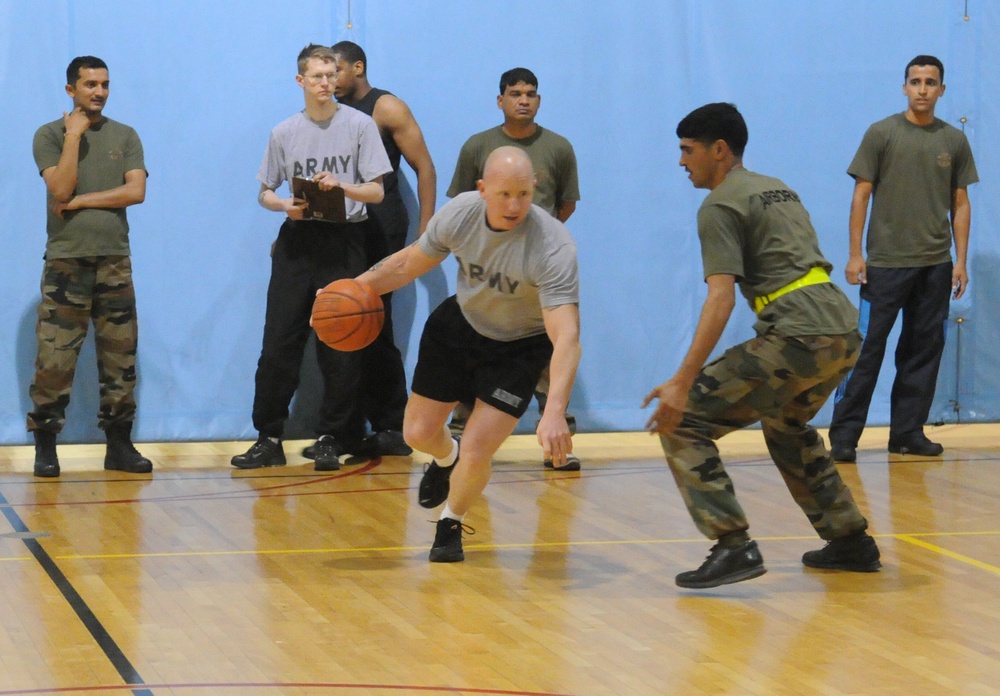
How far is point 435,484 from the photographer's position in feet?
18.8

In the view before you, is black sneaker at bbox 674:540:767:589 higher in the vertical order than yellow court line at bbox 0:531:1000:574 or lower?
higher

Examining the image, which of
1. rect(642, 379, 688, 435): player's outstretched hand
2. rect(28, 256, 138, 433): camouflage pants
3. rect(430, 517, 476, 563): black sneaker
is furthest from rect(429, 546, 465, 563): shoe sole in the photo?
rect(28, 256, 138, 433): camouflage pants

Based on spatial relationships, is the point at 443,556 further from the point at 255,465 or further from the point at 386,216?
the point at 386,216

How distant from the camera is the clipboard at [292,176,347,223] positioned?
276 inches

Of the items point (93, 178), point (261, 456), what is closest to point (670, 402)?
point (261, 456)

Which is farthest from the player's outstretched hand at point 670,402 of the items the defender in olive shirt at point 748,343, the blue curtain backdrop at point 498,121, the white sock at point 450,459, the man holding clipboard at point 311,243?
the blue curtain backdrop at point 498,121

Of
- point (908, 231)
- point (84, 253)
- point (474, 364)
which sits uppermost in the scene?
point (908, 231)

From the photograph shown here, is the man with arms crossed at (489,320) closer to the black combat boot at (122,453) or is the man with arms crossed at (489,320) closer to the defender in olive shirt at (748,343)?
the defender in olive shirt at (748,343)

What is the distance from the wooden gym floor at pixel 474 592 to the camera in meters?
3.98

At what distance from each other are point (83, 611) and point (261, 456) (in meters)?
2.85

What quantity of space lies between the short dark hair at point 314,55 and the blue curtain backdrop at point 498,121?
744 mm

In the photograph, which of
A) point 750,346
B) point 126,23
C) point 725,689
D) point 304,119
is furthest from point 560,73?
point 725,689

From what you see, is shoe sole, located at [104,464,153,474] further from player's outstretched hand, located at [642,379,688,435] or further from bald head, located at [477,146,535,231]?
player's outstretched hand, located at [642,379,688,435]

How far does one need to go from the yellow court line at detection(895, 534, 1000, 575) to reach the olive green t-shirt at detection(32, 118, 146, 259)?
398 centimetres
